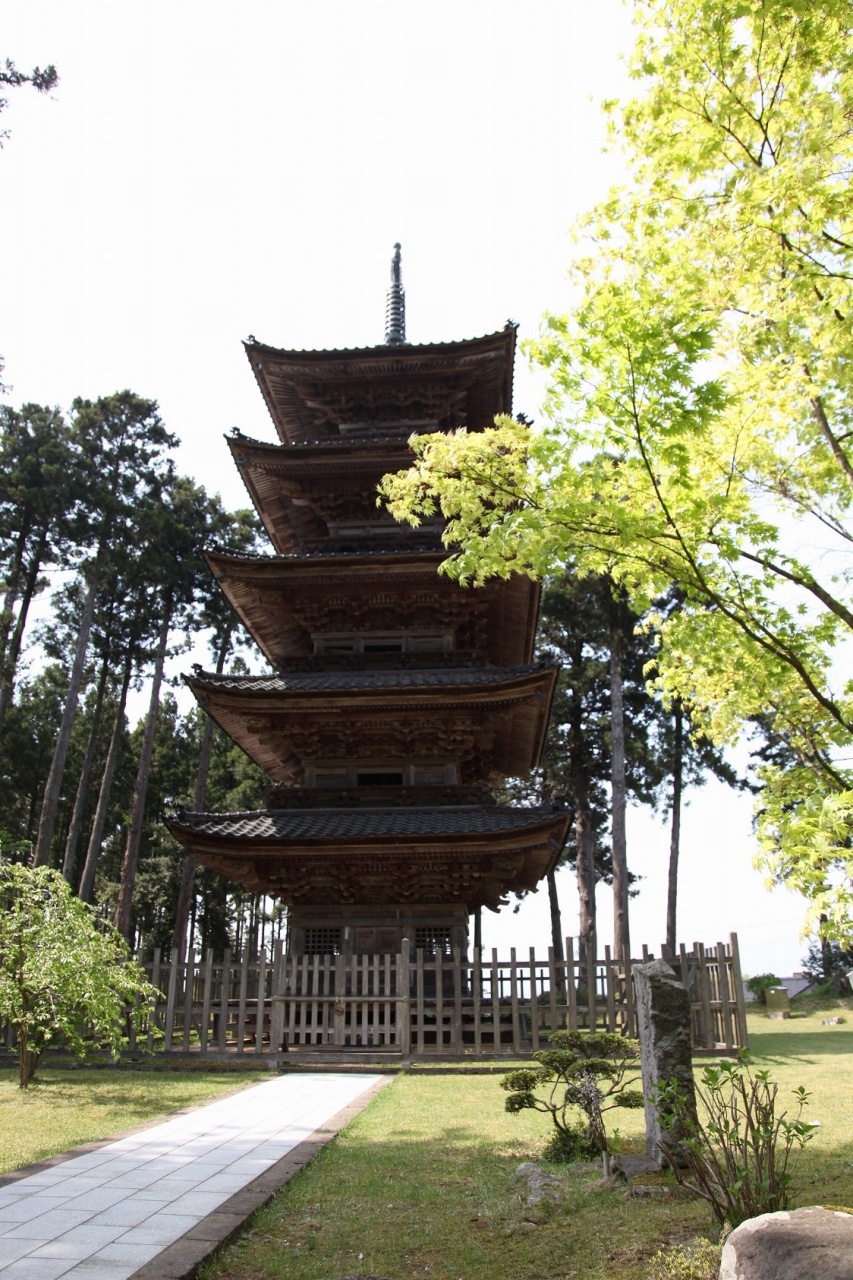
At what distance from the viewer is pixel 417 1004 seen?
1324 centimetres

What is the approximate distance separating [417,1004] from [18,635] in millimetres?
21693

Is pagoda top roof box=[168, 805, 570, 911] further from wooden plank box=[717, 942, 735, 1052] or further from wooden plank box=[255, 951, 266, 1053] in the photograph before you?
wooden plank box=[717, 942, 735, 1052]

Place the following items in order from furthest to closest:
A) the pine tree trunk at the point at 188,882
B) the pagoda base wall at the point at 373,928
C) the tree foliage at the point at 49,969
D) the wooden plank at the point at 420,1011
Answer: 1. the pine tree trunk at the point at 188,882
2. the pagoda base wall at the point at 373,928
3. the wooden plank at the point at 420,1011
4. the tree foliage at the point at 49,969

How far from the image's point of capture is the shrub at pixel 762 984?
110 ft

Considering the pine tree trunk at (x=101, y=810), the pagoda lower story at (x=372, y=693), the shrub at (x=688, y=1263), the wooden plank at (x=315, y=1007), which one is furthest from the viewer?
the pine tree trunk at (x=101, y=810)

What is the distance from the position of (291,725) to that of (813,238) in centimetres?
1276

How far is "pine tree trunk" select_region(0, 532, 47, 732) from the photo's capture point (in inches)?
1088

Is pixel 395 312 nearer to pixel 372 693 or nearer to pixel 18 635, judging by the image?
pixel 372 693

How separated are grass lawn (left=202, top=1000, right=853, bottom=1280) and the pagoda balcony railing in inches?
183

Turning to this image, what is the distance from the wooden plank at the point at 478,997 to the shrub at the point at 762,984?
958 inches

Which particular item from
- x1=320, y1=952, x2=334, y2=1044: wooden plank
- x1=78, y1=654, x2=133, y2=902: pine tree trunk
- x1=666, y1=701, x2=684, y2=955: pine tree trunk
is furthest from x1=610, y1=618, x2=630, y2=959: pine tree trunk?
x1=78, y1=654, x2=133, y2=902: pine tree trunk

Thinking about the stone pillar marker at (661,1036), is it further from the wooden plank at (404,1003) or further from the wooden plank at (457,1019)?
the wooden plank at (404,1003)

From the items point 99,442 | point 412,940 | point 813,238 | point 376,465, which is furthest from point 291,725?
point 99,442

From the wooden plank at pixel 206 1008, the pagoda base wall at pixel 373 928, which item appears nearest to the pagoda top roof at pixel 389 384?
the pagoda base wall at pixel 373 928
